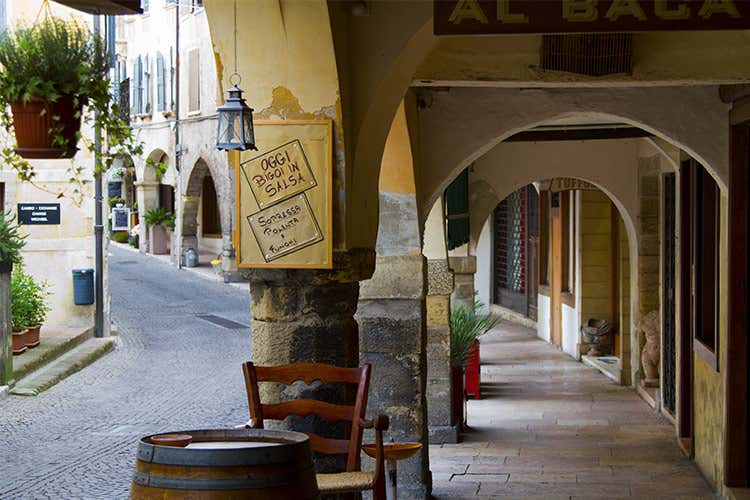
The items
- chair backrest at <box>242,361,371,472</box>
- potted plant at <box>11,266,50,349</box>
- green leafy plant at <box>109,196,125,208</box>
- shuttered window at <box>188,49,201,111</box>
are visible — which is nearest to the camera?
chair backrest at <box>242,361,371,472</box>

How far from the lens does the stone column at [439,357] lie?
10773mm

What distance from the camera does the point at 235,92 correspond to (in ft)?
16.5

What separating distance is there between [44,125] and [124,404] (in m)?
8.20

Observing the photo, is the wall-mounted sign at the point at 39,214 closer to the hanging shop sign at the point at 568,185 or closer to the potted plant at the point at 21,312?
A: the potted plant at the point at 21,312

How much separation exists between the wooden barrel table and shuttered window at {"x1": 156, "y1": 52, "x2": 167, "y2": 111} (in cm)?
2812

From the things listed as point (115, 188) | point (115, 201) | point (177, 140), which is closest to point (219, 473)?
point (177, 140)

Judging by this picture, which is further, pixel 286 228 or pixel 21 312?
pixel 21 312

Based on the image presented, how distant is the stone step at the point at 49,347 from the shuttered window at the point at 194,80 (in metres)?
12.0

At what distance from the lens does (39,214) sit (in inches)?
647

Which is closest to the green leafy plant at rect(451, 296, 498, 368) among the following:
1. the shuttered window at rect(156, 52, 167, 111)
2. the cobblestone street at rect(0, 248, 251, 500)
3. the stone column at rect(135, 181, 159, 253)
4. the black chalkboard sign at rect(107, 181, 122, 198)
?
the cobblestone street at rect(0, 248, 251, 500)

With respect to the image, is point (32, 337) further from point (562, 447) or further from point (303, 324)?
point (303, 324)

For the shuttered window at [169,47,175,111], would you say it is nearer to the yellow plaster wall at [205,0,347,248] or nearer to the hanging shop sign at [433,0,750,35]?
the yellow plaster wall at [205,0,347,248]

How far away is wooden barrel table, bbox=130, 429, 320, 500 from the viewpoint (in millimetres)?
2955

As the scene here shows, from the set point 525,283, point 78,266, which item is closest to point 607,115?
point 78,266
